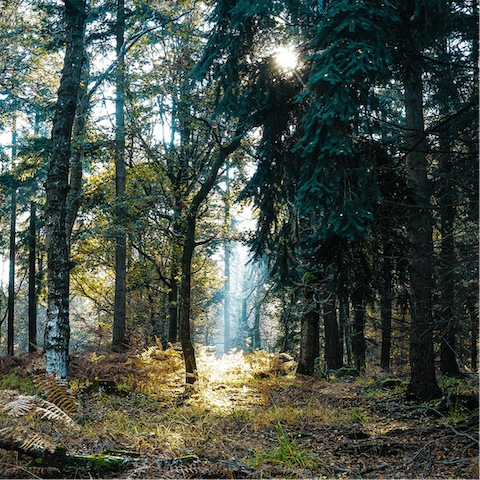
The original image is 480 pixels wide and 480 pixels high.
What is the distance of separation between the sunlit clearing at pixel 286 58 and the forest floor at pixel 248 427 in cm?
502

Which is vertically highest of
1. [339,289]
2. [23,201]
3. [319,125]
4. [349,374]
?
[23,201]

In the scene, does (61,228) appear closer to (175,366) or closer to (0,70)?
(175,366)

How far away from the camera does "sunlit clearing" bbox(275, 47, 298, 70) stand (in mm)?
5742

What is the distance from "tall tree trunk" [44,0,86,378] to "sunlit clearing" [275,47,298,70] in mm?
3667

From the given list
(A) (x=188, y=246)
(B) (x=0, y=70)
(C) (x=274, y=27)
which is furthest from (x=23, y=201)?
(C) (x=274, y=27)

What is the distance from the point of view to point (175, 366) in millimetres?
9477

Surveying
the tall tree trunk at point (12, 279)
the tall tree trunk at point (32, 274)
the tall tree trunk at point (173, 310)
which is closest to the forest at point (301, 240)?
the tall tree trunk at point (173, 310)

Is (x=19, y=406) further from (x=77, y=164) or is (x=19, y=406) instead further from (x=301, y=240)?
(x=77, y=164)

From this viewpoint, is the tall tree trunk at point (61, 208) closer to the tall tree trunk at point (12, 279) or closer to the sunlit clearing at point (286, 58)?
the sunlit clearing at point (286, 58)

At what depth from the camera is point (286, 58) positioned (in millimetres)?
5816

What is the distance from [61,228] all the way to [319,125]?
14.9 feet

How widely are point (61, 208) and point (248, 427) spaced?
466 centimetres

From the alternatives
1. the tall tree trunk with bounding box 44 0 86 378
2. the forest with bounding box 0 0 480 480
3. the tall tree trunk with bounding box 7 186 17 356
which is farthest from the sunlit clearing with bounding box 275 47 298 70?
the tall tree trunk with bounding box 7 186 17 356

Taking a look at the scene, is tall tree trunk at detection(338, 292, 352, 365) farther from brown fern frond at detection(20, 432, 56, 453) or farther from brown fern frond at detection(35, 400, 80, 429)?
brown fern frond at detection(20, 432, 56, 453)
